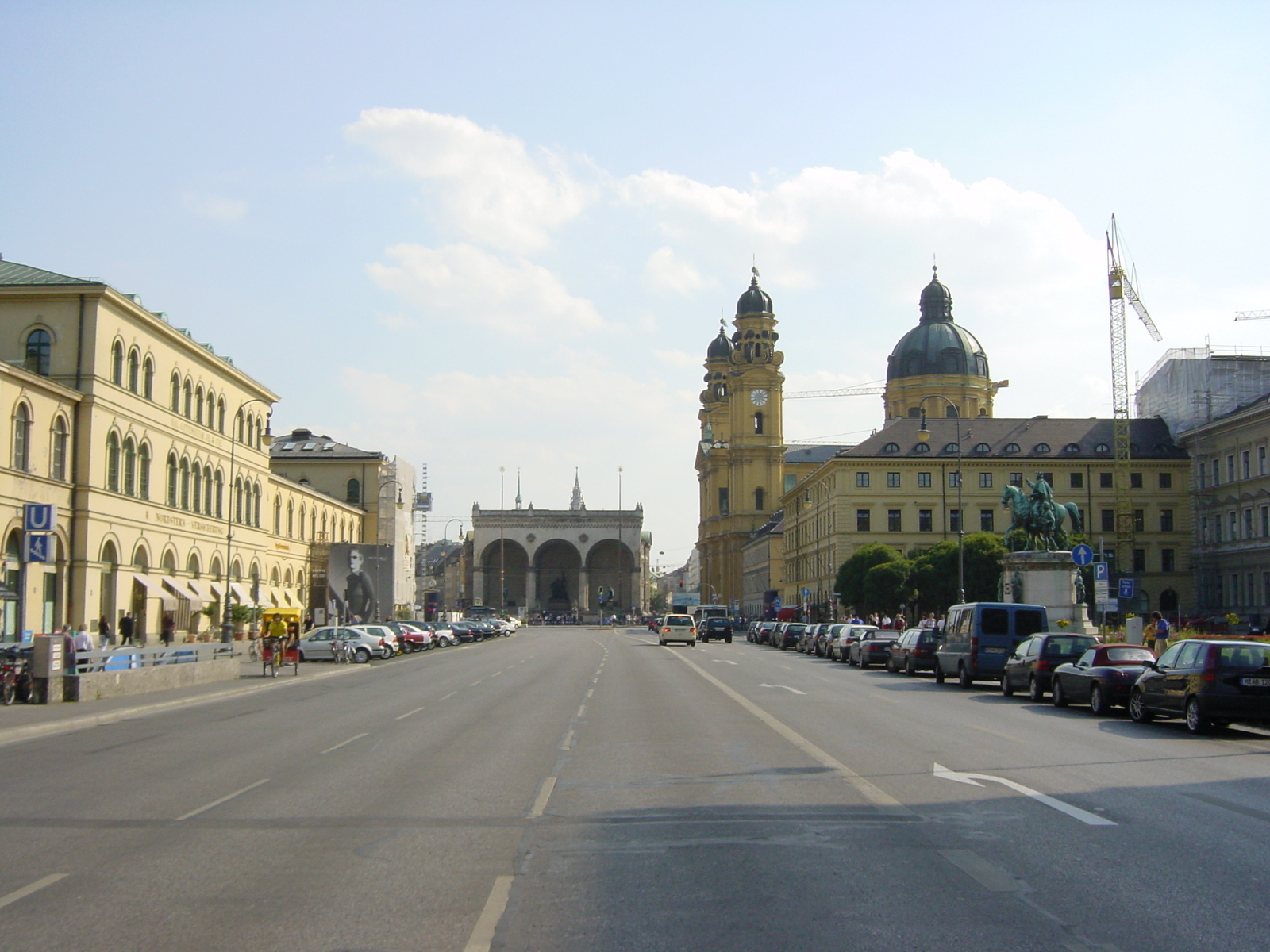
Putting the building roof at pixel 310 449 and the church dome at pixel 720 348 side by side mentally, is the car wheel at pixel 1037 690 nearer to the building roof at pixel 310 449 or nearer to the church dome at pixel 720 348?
the building roof at pixel 310 449

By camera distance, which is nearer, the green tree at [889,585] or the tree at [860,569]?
the green tree at [889,585]

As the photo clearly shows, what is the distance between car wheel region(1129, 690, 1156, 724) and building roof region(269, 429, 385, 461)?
2995 inches

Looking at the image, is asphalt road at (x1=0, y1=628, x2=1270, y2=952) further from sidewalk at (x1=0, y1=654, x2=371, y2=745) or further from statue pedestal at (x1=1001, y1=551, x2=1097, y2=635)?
statue pedestal at (x1=1001, y1=551, x2=1097, y2=635)

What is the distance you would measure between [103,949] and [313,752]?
31.3 feet

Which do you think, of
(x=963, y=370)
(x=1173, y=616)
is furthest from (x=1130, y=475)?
(x=963, y=370)

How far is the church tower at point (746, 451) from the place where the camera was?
144375mm

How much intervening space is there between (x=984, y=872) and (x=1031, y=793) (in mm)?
4009

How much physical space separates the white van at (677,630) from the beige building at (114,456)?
74.3 feet

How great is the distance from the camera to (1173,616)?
7519cm

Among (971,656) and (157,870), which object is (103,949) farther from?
(971,656)

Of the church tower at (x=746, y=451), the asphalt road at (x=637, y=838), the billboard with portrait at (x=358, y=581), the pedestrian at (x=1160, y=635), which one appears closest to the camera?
the asphalt road at (x=637, y=838)

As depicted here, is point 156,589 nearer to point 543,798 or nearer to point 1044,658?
point 1044,658

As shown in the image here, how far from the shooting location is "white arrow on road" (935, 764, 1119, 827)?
10.6 meters

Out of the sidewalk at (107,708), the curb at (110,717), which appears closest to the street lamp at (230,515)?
the sidewalk at (107,708)
